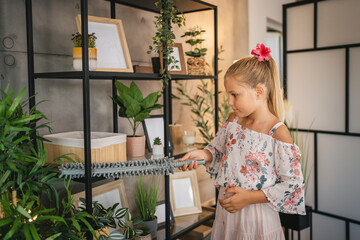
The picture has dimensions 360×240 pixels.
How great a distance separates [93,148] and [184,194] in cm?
110

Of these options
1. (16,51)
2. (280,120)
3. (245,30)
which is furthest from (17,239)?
(245,30)

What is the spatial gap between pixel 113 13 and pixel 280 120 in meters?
1.14

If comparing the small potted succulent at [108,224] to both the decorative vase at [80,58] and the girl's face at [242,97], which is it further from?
the girl's face at [242,97]

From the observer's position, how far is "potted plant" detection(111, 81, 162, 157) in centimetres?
163

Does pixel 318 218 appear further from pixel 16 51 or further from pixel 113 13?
pixel 16 51

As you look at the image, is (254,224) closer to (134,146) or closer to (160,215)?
(134,146)

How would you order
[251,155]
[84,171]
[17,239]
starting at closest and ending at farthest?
1. [17,239]
2. [84,171]
3. [251,155]

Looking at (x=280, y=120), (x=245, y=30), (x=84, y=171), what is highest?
(x=245, y=30)

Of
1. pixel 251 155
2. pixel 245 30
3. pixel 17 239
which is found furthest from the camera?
pixel 245 30

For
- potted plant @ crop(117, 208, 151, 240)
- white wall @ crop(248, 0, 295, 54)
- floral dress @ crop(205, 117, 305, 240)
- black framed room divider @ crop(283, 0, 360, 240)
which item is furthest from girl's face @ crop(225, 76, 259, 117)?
white wall @ crop(248, 0, 295, 54)

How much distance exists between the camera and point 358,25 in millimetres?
2543

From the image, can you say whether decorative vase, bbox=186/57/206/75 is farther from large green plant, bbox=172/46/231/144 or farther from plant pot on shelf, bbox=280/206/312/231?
plant pot on shelf, bbox=280/206/312/231

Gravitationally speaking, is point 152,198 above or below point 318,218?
above

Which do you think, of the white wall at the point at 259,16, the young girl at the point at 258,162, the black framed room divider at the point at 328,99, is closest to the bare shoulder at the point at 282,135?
the young girl at the point at 258,162
